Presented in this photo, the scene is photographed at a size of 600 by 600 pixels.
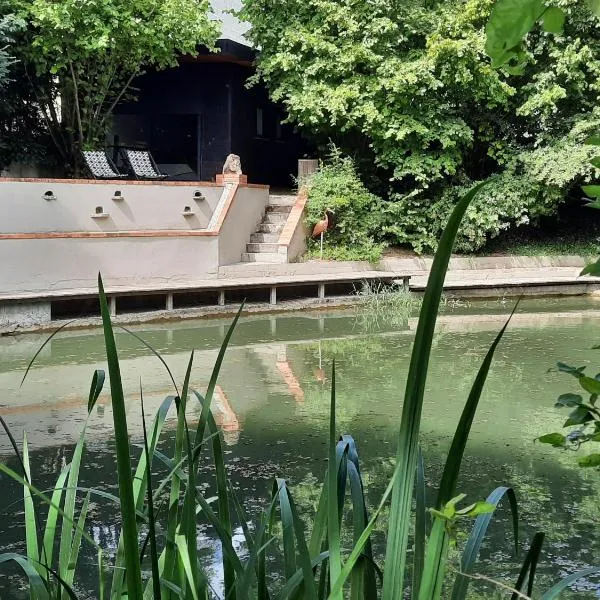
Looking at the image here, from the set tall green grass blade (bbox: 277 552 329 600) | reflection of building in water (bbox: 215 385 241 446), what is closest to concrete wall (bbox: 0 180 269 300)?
reflection of building in water (bbox: 215 385 241 446)

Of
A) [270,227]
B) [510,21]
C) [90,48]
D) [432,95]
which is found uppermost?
[90,48]

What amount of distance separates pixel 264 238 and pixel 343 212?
128 cm

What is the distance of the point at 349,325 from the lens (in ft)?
31.5

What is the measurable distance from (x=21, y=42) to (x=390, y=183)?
6.32 m

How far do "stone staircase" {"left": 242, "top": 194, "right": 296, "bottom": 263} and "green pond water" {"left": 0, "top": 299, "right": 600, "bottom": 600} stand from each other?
2230 mm

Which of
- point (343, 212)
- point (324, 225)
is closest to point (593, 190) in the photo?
point (324, 225)

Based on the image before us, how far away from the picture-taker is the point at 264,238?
1273 centimetres

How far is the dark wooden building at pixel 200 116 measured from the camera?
15.5 meters

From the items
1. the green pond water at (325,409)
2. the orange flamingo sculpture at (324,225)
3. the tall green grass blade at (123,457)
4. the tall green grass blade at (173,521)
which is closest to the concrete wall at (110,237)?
the orange flamingo sculpture at (324,225)

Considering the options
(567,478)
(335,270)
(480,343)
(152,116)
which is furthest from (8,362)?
(152,116)

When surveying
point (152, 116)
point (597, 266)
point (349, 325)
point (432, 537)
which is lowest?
point (349, 325)

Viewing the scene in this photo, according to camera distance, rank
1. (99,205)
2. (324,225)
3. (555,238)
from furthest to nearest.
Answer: (555,238)
(324,225)
(99,205)

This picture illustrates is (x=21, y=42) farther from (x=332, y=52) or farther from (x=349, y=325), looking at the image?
(x=349, y=325)

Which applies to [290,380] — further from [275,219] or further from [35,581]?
[275,219]
